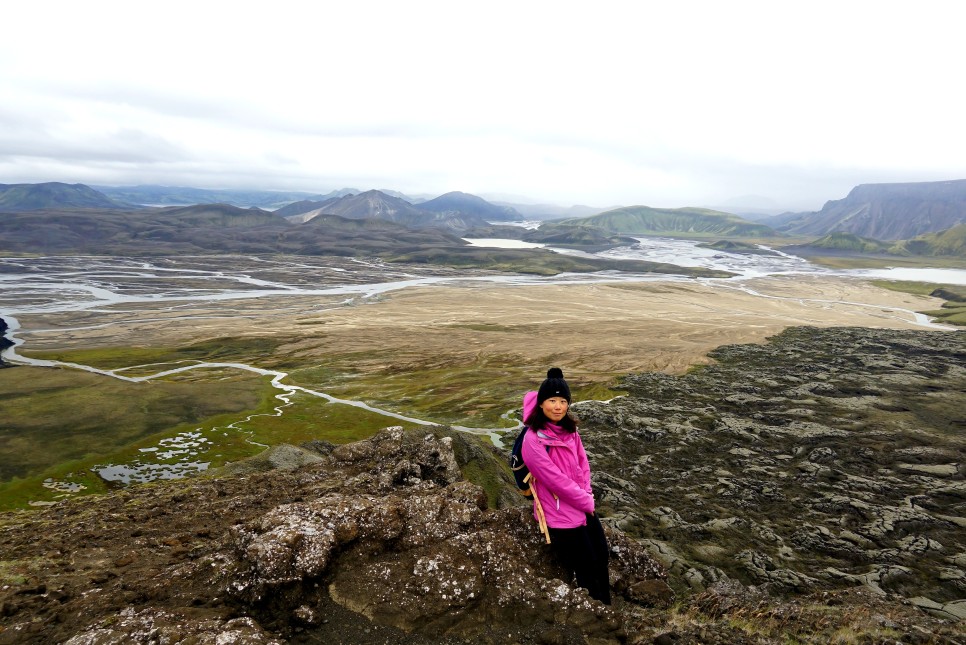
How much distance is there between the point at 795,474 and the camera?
45000 millimetres

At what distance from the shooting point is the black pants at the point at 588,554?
11.6 m

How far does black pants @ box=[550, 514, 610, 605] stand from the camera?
11625 mm

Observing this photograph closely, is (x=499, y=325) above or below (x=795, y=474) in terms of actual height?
below

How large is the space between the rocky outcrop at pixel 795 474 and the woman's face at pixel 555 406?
1857 cm

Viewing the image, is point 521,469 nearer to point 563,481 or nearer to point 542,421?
point 563,481

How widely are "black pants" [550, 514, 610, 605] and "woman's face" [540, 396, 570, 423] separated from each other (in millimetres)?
2883

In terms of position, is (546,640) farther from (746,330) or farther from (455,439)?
(746,330)

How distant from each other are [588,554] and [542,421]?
11.8 feet

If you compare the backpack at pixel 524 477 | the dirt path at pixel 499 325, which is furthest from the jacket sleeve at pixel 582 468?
the dirt path at pixel 499 325

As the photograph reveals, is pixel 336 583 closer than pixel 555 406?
No

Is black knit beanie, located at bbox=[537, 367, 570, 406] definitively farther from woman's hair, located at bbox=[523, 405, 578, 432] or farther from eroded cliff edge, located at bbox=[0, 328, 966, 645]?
eroded cliff edge, located at bbox=[0, 328, 966, 645]

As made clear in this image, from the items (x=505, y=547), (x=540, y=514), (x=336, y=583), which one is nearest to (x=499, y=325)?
(x=505, y=547)

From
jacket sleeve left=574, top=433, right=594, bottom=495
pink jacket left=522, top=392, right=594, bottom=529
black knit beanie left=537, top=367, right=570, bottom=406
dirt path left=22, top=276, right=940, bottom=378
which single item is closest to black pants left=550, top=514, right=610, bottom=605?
pink jacket left=522, top=392, right=594, bottom=529

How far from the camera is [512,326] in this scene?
141750mm
